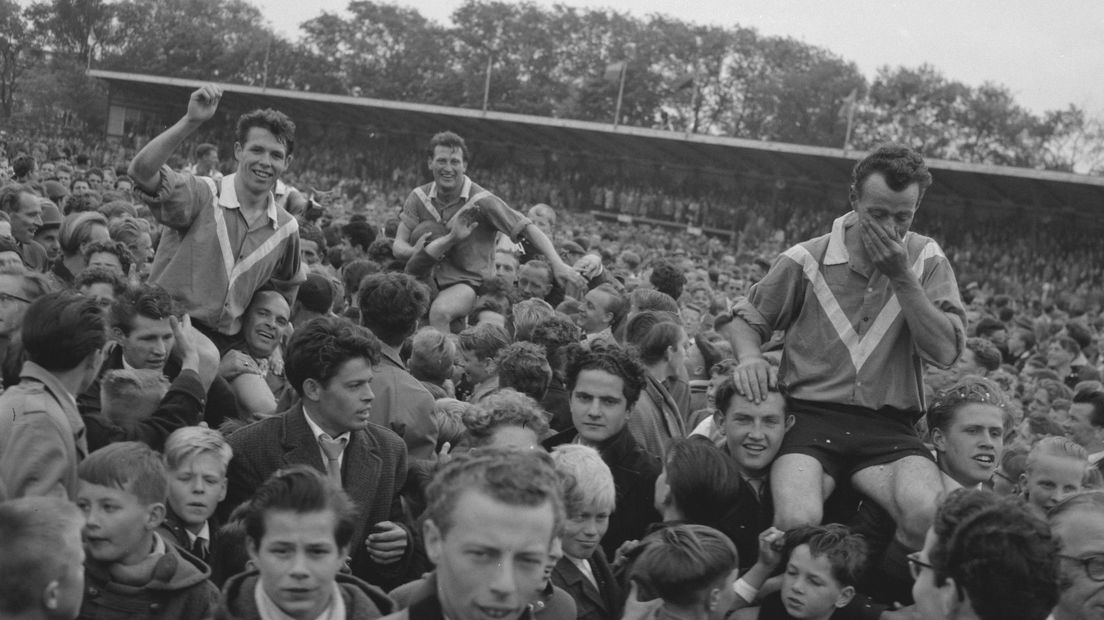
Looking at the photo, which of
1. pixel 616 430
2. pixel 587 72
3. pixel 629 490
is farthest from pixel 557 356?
pixel 587 72

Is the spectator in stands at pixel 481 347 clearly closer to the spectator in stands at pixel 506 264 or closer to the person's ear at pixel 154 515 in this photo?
the person's ear at pixel 154 515

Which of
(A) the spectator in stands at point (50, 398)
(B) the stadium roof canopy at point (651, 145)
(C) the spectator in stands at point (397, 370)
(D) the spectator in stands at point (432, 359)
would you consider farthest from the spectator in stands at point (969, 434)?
(B) the stadium roof canopy at point (651, 145)

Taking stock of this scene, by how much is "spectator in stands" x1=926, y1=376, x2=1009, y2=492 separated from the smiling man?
3.34m

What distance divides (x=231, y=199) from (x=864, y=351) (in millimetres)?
3244

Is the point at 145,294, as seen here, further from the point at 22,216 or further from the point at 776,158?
the point at 776,158

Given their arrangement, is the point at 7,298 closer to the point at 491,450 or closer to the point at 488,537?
the point at 491,450

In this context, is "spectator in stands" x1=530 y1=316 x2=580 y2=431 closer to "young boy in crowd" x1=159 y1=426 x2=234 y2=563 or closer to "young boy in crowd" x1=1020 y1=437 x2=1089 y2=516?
"young boy in crowd" x1=159 y1=426 x2=234 y2=563

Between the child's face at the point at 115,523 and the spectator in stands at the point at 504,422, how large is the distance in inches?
52.5

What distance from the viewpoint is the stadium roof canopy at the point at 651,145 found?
3147cm

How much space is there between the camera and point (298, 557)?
347 cm

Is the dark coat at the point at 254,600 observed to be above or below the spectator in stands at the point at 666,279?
below

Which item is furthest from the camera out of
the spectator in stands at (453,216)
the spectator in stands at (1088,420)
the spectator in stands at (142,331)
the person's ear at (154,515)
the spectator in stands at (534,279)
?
the spectator in stands at (534,279)

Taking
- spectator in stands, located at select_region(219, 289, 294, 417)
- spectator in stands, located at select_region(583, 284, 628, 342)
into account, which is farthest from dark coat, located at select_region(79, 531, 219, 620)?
spectator in stands, located at select_region(583, 284, 628, 342)

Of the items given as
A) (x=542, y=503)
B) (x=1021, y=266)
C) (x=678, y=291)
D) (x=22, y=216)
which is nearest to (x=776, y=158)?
(x=1021, y=266)
